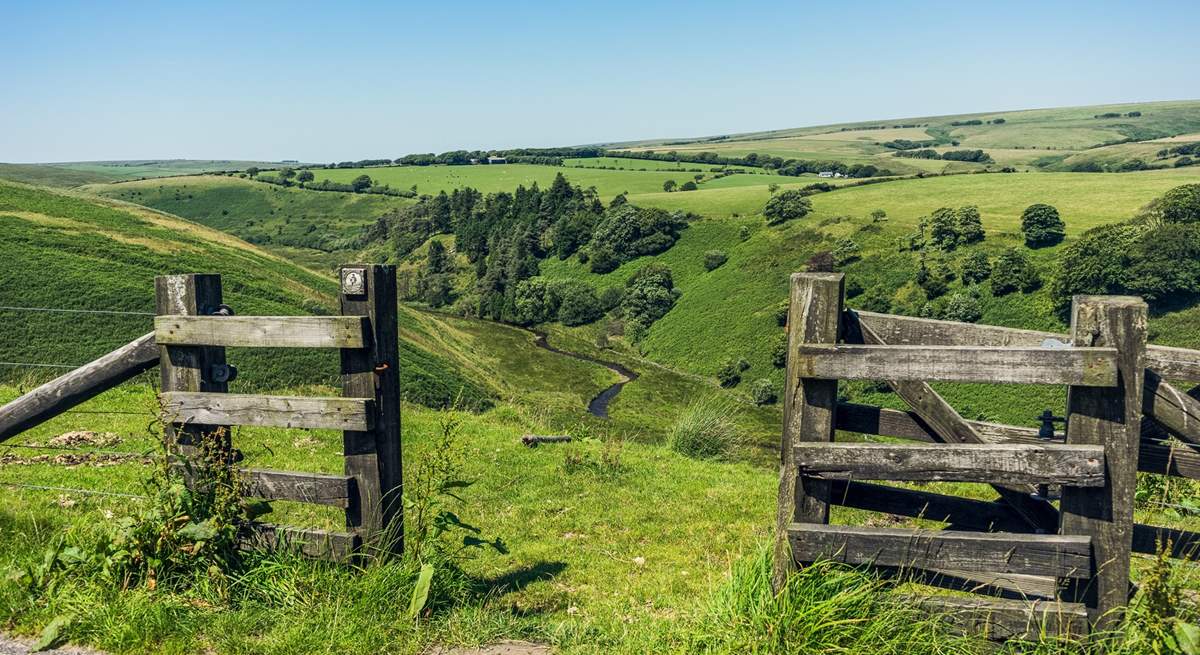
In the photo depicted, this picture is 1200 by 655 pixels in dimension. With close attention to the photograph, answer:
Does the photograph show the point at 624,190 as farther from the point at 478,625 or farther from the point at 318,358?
the point at 478,625

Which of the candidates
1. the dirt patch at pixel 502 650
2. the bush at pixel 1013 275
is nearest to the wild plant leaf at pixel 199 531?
the dirt patch at pixel 502 650

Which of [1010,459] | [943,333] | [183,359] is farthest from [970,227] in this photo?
[183,359]

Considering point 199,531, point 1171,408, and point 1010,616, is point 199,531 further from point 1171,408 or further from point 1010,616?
point 1171,408

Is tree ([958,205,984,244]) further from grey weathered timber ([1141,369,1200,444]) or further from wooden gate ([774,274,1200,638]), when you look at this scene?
wooden gate ([774,274,1200,638])

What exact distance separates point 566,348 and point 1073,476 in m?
96.7

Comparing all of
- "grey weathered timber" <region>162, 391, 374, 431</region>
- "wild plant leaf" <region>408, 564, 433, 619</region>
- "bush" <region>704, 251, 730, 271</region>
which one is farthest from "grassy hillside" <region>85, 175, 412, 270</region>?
"wild plant leaf" <region>408, 564, 433, 619</region>

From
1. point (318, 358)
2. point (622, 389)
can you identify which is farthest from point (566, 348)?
point (318, 358)

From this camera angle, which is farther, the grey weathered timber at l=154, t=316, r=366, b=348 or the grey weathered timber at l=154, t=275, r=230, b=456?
the grey weathered timber at l=154, t=275, r=230, b=456

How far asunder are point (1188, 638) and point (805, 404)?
2481 mm

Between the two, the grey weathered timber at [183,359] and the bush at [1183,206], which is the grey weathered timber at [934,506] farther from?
the bush at [1183,206]

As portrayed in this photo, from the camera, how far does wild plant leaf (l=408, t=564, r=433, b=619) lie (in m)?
5.52

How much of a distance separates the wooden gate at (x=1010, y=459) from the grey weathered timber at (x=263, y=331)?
3.33m

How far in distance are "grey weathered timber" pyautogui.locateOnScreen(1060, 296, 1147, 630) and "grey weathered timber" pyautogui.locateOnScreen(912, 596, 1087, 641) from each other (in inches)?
7.0

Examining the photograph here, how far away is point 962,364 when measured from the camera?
4918 millimetres
